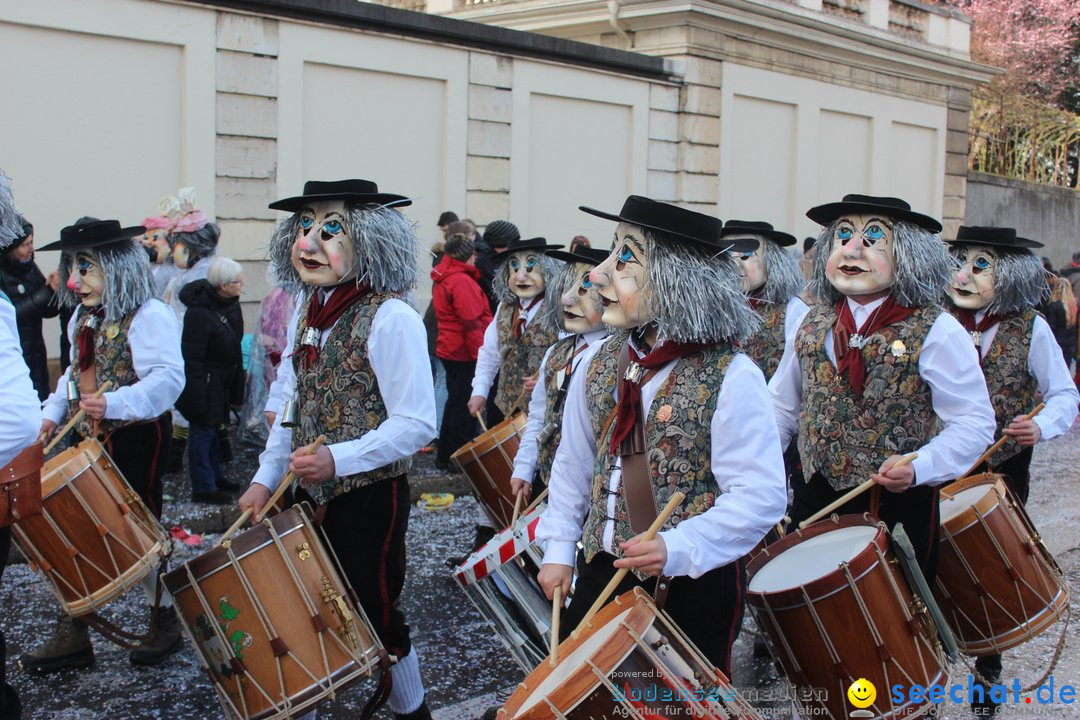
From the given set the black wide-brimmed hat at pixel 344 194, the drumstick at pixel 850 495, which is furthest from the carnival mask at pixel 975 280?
the black wide-brimmed hat at pixel 344 194

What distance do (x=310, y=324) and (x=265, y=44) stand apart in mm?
7221

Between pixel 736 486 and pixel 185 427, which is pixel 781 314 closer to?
pixel 736 486

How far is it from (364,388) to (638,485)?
1.16m

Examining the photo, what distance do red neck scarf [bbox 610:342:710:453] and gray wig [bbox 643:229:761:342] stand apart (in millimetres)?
38

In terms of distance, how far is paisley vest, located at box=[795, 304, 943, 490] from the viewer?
3986 millimetres

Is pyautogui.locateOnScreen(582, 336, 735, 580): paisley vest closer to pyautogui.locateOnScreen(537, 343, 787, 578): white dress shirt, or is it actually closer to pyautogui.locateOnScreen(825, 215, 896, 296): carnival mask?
pyautogui.locateOnScreen(537, 343, 787, 578): white dress shirt

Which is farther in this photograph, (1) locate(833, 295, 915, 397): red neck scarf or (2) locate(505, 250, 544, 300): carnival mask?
(2) locate(505, 250, 544, 300): carnival mask

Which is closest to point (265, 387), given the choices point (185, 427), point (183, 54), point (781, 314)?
point (185, 427)

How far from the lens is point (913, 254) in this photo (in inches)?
161

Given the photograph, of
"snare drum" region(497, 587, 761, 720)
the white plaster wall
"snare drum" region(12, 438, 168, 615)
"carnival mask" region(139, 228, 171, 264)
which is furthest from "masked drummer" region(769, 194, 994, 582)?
the white plaster wall

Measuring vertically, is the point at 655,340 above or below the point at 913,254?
below

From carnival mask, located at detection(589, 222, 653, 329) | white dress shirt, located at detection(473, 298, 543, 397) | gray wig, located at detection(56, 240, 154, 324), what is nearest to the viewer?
carnival mask, located at detection(589, 222, 653, 329)

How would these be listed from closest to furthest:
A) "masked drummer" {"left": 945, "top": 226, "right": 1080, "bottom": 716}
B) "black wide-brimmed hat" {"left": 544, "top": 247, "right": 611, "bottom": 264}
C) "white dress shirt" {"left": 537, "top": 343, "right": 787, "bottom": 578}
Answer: "white dress shirt" {"left": 537, "top": 343, "right": 787, "bottom": 578}
"masked drummer" {"left": 945, "top": 226, "right": 1080, "bottom": 716}
"black wide-brimmed hat" {"left": 544, "top": 247, "right": 611, "bottom": 264}

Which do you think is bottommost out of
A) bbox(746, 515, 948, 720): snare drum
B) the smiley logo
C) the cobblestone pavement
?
the cobblestone pavement
